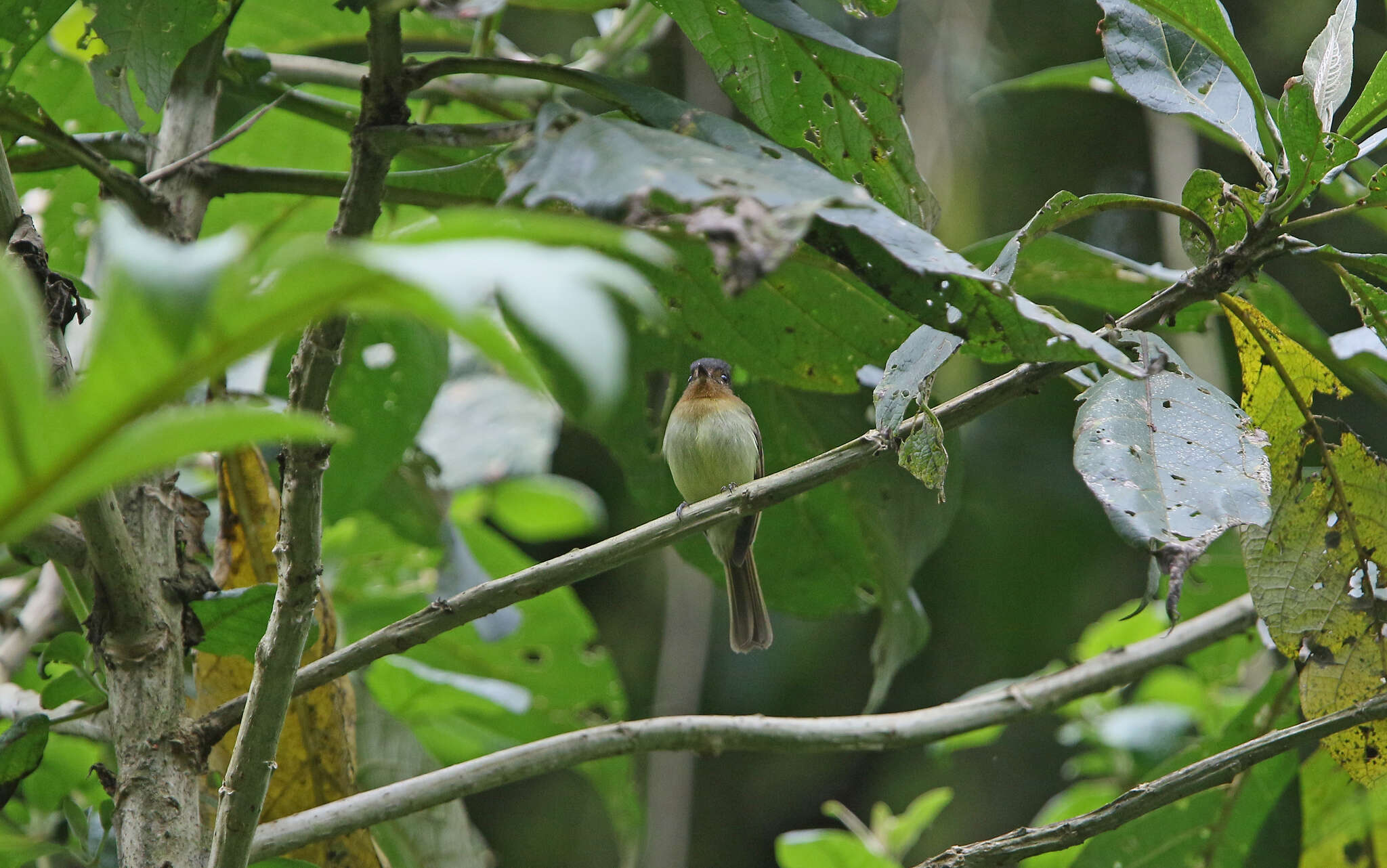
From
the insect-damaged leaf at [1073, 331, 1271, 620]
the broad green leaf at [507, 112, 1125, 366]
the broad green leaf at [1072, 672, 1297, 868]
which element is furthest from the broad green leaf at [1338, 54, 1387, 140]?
the broad green leaf at [1072, 672, 1297, 868]

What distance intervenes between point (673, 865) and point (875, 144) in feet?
13.6

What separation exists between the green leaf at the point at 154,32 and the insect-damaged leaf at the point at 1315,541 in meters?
1.59

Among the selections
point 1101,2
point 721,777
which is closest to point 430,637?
point 1101,2

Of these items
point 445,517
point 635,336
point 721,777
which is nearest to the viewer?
point 635,336

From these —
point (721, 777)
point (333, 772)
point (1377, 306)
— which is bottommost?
point (721, 777)

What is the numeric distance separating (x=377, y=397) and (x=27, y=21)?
0.96 metres

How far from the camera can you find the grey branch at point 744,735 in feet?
4.80

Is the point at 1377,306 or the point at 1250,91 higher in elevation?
the point at 1250,91

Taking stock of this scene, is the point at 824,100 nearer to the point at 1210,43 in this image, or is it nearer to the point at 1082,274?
the point at 1210,43

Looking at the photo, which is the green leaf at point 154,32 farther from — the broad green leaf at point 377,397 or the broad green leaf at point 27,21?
the broad green leaf at point 377,397

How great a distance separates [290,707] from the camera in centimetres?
179

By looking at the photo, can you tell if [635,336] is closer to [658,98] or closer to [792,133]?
[792,133]

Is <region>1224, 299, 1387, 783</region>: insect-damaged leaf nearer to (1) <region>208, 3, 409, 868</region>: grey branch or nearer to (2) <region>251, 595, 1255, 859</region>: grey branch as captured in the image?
(2) <region>251, 595, 1255, 859</region>: grey branch

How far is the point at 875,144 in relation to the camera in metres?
1.59
